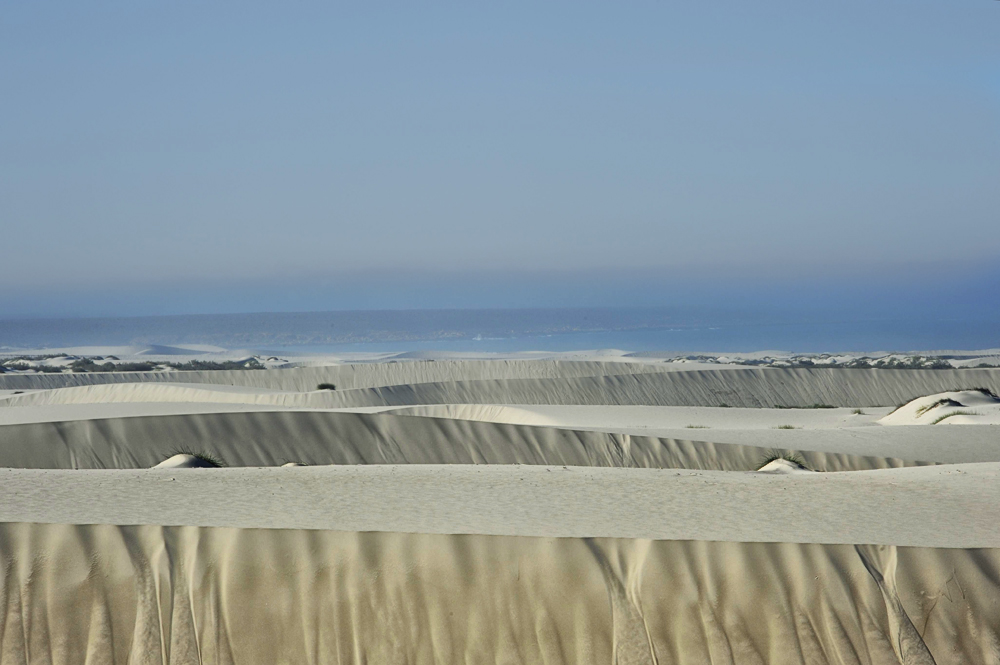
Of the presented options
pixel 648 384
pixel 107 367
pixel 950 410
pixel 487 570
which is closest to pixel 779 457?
pixel 950 410

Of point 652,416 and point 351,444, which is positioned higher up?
point 652,416

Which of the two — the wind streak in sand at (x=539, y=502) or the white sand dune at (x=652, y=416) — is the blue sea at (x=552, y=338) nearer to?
the white sand dune at (x=652, y=416)

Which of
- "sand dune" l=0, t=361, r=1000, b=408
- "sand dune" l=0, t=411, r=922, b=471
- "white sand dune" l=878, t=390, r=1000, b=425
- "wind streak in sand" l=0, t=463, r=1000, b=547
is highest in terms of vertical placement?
"sand dune" l=0, t=361, r=1000, b=408

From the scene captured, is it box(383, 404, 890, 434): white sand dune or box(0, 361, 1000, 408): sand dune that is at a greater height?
box(0, 361, 1000, 408): sand dune

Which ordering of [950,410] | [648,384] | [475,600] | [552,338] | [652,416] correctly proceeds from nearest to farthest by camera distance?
[475,600], [950,410], [652,416], [648,384], [552,338]

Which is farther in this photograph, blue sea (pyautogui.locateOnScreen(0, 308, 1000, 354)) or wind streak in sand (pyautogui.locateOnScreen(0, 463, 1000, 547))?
blue sea (pyautogui.locateOnScreen(0, 308, 1000, 354))

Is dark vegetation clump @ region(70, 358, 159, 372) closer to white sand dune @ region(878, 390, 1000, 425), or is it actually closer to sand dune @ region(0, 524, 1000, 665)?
white sand dune @ region(878, 390, 1000, 425)

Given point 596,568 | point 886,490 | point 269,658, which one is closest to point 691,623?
point 596,568

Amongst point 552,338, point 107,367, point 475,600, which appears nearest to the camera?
point 475,600

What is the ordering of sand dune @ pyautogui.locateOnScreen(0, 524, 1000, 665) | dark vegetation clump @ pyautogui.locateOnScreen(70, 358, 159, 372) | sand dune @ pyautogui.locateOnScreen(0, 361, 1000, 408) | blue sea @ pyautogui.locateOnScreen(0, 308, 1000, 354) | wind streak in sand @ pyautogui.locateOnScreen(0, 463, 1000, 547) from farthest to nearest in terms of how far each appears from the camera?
blue sea @ pyautogui.locateOnScreen(0, 308, 1000, 354), dark vegetation clump @ pyautogui.locateOnScreen(70, 358, 159, 372), sand dune @ pyautogui.locateOnScreen(0, 361, 1000, 408), wind streak in sand @ pyautogui.locateOnScreen(0, 463, 1000, 547), sand dune @ pyautogui.locateOnScreen(0, 524, 1000, 665)

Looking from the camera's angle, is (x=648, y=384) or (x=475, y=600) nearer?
(x=475, y=600)

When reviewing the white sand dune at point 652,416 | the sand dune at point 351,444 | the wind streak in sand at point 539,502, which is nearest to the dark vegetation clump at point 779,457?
the sand dune at point 351,444

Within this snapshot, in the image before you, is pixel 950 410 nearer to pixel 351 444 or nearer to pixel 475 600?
pixel 351 444

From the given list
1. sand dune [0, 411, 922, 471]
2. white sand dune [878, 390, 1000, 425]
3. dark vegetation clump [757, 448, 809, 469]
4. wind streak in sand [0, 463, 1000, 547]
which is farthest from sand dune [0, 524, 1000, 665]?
white sand dune [878, 390, 1000, 425]
